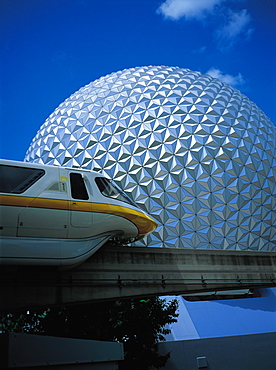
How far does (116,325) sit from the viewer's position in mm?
13289

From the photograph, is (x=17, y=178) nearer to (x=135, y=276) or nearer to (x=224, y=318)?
(x=135, y=276)

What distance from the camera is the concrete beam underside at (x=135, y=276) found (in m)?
7.80

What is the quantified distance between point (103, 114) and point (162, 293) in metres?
17.3

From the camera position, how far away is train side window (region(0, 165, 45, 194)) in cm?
744

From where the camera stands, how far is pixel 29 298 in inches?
308

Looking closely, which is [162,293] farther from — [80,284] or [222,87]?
[222,87]

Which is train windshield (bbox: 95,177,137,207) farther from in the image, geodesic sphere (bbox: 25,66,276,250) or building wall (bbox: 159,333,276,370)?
building wall (bbox: 159,333,276,370)

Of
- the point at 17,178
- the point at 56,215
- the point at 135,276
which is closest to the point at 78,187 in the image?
the point at 56,215

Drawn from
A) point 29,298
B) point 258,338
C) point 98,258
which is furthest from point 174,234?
point 29,298

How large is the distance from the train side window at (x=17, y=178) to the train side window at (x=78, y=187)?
762 mm

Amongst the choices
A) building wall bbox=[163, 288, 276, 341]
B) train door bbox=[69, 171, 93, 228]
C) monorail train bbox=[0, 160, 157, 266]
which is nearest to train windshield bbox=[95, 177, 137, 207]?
monorail train bbox=[0, 160, 157, 266]

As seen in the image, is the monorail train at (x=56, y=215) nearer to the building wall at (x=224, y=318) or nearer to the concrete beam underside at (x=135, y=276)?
the concrete beam underside at (x=135, y=276)

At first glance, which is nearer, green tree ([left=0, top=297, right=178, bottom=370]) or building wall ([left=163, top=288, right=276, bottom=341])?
green tree ([left=0, top=297, right=178, bottom=370])

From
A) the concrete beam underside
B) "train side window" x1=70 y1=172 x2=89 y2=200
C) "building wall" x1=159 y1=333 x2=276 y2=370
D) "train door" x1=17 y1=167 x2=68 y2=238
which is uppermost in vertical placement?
"train side window" x1=70 y1=172 x2=89 y2=200
